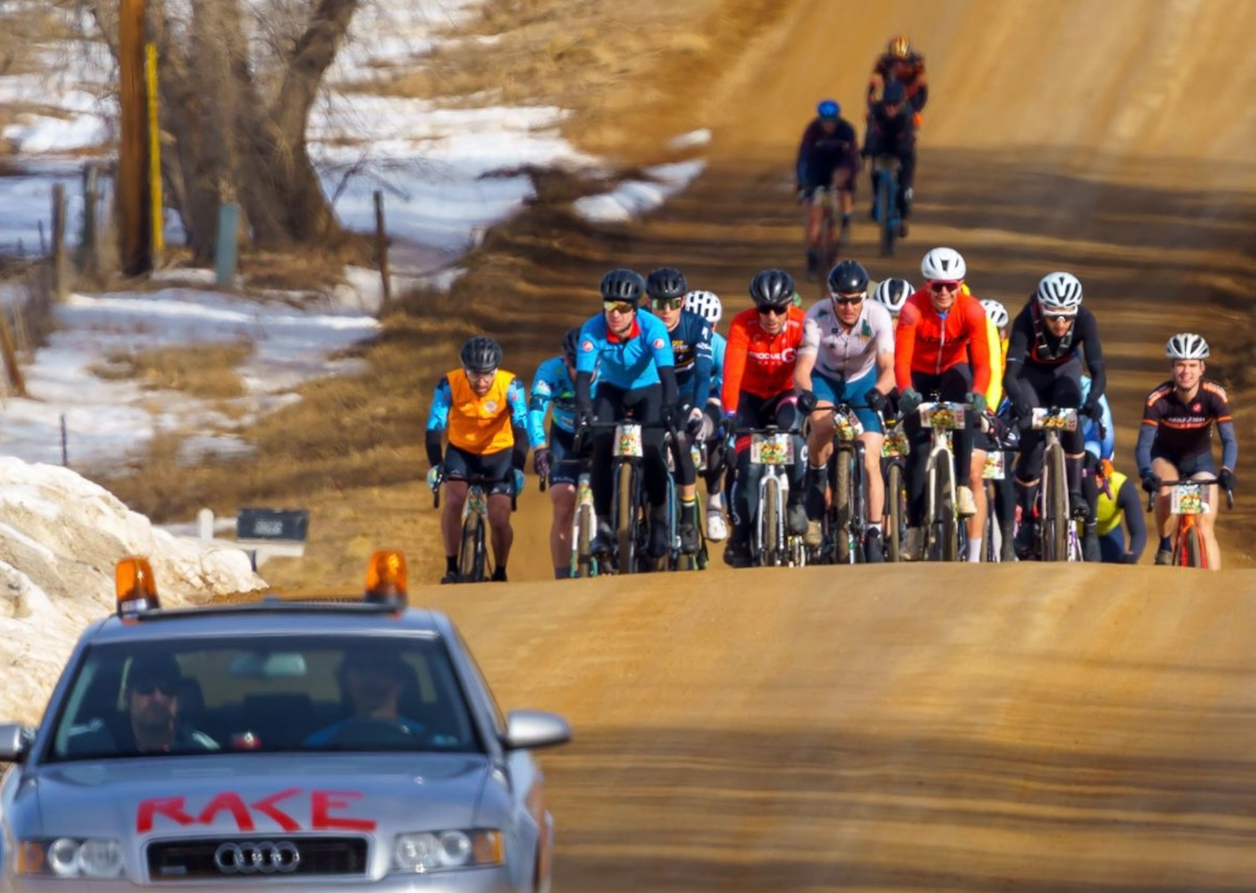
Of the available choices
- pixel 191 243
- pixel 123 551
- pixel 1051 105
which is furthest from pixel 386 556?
pixel 1051 105

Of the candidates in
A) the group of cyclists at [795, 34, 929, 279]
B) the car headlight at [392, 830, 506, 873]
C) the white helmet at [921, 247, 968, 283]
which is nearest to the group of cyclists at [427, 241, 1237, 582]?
the white helmet at [921, 247, 968, 283]

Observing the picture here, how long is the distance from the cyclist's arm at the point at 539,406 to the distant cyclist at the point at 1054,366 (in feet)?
9.41

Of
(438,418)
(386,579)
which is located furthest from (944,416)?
(386,579)

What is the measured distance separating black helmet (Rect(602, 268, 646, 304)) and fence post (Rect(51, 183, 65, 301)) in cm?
1567

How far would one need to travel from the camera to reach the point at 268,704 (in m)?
7.82

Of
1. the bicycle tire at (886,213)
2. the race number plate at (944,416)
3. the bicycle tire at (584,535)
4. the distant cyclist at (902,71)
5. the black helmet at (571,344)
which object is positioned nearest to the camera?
the race number plate at (944,416)

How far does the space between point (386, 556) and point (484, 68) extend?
35393 mm

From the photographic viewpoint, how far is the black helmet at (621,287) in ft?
51.9

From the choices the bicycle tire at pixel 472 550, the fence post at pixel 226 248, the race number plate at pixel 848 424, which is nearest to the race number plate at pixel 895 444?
the race number plate at pixel 848 424

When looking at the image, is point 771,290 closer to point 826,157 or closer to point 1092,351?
point 1092,351

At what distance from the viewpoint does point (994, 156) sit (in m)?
35.2

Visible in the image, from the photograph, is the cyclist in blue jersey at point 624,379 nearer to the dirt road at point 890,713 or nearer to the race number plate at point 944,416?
the dirt road at point 890,713

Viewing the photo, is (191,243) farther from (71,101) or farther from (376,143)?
(71,101)

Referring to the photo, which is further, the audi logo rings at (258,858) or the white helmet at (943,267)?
the white helmet at (943,267)
